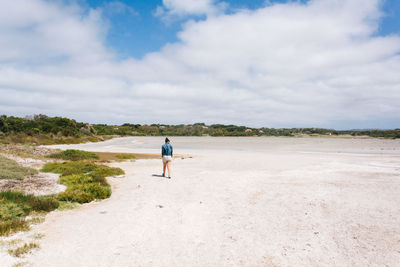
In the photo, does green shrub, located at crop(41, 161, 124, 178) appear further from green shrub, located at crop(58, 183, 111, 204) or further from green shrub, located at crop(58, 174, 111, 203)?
green shrub, located at crop(58, 183, 111, 204)

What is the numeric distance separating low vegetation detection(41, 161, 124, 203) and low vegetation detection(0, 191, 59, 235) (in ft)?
2.53

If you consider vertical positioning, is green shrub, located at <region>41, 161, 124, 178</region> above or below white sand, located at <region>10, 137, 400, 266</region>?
above

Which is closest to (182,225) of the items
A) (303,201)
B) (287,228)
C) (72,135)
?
(287,228)

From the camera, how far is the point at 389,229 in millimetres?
6945

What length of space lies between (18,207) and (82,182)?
422cm

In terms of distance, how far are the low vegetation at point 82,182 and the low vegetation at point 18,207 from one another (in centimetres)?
77

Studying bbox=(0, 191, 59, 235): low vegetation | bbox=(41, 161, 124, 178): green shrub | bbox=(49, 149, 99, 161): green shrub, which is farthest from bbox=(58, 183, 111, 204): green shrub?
Answer: bbox=(49, 149, 99, 161): green shrub

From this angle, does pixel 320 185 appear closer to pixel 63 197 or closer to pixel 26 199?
pixel 63 197

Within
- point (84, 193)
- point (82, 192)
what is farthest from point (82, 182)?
point (84, 193)

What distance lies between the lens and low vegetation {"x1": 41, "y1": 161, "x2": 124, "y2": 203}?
976cm

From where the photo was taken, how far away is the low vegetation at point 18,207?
258 inches

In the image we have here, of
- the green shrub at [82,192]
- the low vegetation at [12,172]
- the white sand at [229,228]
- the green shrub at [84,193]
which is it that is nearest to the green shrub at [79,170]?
the low vegetation at [12,172]

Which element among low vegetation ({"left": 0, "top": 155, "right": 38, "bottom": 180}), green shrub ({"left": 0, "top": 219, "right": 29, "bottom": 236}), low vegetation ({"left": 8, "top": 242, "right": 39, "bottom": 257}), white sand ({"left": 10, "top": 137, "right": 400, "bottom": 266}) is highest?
low vegetation ({"left": 0, "top": 155, "right": 38, "bottom": 180})

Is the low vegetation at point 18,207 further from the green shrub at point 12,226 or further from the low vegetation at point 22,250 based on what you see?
the low vegetation at point 22,250
